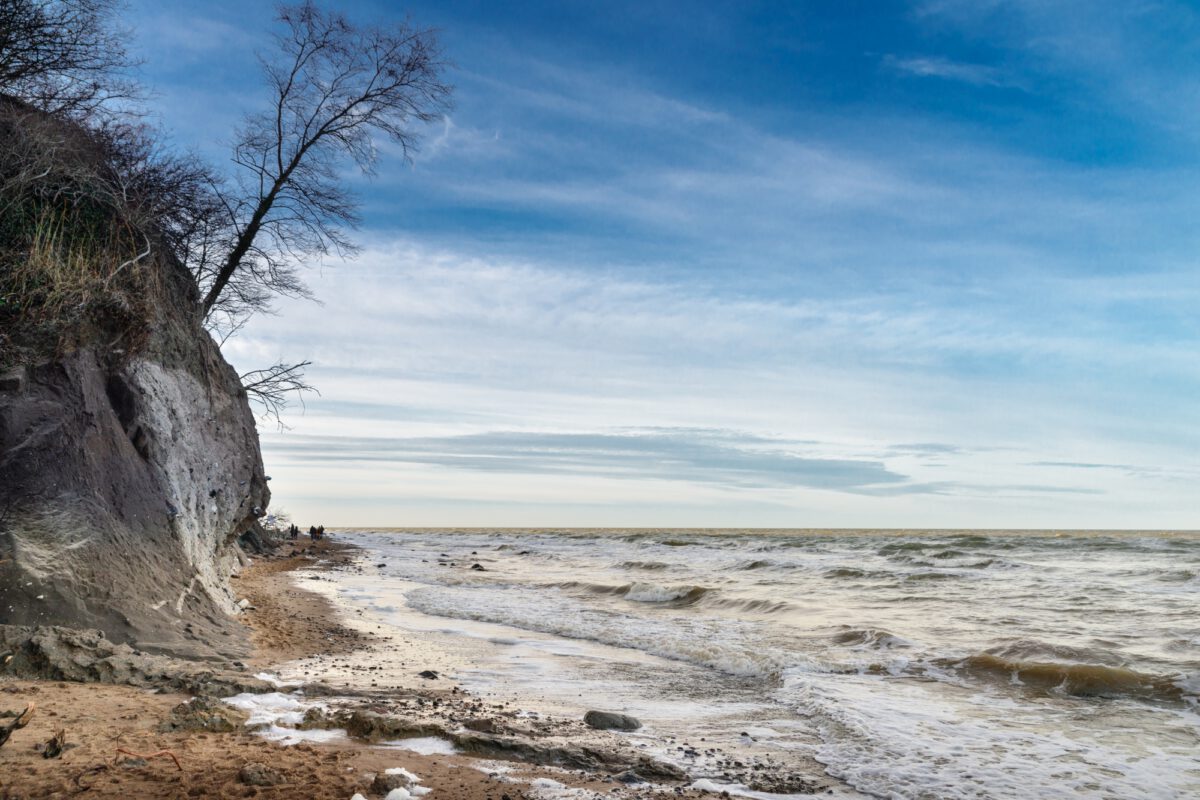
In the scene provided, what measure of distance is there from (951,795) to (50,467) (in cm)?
732

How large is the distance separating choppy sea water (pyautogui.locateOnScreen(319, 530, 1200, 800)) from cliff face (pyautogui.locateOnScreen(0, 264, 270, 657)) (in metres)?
3.06

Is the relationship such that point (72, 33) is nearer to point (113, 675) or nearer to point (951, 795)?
point (113, 675)

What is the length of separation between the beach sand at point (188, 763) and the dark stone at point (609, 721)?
27.5 inches

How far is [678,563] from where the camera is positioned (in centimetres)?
2394

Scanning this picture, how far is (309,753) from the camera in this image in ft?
13.9

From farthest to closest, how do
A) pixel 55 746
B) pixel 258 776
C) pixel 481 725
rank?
pixel 481 725 → pixel 55 746 → pixel 258 776

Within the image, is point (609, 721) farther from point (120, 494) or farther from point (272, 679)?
point (120, 494)

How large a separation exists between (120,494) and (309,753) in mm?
3978

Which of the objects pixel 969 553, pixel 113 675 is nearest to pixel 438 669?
pixel 113 675

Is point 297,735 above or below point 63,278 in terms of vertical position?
below

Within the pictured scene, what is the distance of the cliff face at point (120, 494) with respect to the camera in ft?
19.2

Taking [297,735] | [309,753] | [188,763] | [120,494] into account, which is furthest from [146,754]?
[120,494]

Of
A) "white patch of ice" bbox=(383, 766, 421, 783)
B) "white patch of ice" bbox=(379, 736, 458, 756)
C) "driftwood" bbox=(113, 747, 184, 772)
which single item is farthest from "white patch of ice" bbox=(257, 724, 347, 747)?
"white patch of ice" bbox=(383, 766, 421, 783)

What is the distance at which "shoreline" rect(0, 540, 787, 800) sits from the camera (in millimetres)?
3588
